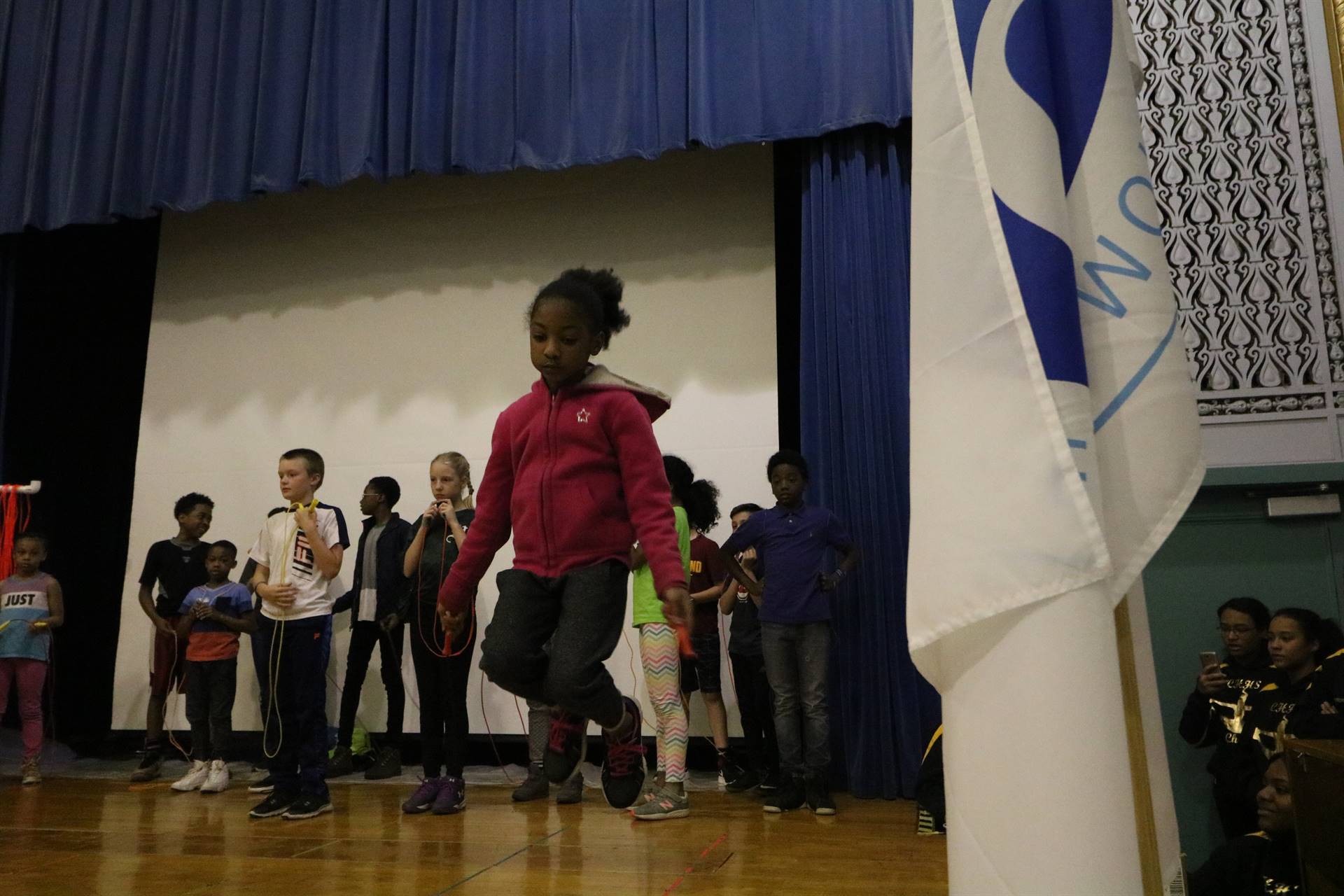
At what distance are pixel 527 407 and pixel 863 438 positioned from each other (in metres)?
2.43

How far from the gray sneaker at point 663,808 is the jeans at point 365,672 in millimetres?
1740

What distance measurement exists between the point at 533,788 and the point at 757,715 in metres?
1.01

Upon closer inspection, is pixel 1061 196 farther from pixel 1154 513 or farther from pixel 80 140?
pixel 80 140

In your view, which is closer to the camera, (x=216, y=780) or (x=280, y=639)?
(x=280, y=639)

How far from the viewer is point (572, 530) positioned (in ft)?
7.60

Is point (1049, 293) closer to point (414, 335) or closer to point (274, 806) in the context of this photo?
point (274, 806)

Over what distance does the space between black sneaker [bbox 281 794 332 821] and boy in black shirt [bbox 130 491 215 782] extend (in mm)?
1848

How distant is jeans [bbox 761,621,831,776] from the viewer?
3.93m

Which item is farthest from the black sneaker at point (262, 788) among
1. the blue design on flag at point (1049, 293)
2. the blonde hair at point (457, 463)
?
the blue design on flag at point (1049, 293)

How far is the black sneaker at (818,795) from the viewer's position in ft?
12.7

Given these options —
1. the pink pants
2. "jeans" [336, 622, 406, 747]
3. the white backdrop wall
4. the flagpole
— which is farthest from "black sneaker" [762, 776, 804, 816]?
the pink pants

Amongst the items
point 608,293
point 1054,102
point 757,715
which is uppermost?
point 608,293

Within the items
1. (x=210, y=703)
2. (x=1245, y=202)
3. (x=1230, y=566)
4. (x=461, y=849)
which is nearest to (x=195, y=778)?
(x=210, y=703)

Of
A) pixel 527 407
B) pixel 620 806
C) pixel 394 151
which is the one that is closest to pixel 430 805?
pixel 620 806
